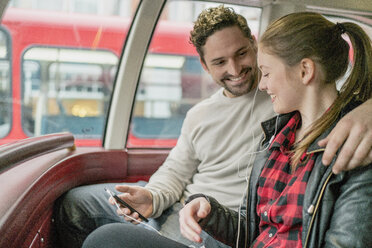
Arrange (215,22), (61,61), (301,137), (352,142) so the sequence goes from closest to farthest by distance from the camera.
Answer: (352,142) < (301,137) < (215,22) < (61,61)

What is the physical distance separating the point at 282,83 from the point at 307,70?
92 mm

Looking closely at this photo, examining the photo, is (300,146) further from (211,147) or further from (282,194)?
(211,147)

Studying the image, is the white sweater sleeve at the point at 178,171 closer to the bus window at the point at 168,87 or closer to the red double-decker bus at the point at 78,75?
the red double-decker bus at the point at 78,75

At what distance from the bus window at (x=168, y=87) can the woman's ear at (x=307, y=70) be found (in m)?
2.98

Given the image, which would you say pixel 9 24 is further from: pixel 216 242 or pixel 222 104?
pixel 216 242

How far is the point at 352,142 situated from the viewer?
1.11 meters

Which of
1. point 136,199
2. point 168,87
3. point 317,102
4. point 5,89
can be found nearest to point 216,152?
point 136,199

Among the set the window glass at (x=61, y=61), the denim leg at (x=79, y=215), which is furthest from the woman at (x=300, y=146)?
the window glass at (x=61, y=61)

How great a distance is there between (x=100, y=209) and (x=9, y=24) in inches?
98.8

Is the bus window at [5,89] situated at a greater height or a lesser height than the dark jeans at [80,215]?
greater

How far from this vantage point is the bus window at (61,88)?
4.14 m

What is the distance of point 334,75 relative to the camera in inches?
53.9

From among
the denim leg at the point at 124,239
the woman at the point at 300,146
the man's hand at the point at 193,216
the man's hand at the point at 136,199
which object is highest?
the woman at the point at 300,146

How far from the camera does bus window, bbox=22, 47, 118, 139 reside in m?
4.14
